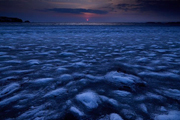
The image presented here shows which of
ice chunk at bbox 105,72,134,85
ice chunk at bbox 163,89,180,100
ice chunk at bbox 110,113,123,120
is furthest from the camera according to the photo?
ice chunk at bbox 105,72,134,85

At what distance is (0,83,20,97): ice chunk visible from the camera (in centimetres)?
127

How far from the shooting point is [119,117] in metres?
0.96

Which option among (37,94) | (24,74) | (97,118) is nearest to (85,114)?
(97,118)

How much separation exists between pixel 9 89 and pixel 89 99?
3.57 feet

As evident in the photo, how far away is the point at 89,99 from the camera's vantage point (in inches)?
47.2

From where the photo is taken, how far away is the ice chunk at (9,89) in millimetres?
1266

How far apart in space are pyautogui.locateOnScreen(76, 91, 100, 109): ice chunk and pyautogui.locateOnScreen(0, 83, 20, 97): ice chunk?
2.89ft

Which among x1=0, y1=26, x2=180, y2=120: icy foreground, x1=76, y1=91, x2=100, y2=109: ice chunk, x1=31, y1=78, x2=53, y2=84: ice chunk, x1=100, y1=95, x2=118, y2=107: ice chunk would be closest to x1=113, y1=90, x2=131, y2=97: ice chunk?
x1=0, y1=26, x2=180, y2=120: icy foreground

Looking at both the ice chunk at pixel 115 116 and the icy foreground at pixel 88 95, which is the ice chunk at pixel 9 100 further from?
the ice chunk at pixel 115 116

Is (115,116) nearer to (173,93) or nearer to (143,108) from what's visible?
(143,108)

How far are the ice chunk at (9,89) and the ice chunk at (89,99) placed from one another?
2.89 feet

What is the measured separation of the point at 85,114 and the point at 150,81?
119 centimetres

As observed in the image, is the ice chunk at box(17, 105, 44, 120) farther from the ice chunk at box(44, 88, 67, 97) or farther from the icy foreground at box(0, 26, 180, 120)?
the ice chunk at box(44, 88, 67, 97)

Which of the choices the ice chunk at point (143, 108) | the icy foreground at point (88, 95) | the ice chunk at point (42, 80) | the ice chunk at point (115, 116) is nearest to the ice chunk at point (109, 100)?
the icy foreground at point (88, 95)
